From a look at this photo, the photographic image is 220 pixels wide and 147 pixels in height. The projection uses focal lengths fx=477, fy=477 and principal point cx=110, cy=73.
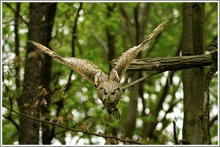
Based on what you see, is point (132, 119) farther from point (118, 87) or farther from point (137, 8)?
point (118, 87)

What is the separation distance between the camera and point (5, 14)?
11.5m

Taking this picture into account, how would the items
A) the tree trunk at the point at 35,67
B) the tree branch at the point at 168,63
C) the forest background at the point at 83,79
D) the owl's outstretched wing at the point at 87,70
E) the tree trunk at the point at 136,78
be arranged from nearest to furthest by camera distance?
the owl's outstretched wing at the point at 87,70
the tree branch at the point at 168,63
the forest background at the point at 83,79
the tree trunk at the point at 35,67
the tree trunk at the point at 136,78

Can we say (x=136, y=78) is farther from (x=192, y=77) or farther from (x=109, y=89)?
(x=109, y=89)

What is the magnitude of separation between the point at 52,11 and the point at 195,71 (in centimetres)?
398

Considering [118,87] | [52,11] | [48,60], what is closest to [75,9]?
[52,11]

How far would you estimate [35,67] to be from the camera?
10.2 meters

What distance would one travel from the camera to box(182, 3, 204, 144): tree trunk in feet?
26.5

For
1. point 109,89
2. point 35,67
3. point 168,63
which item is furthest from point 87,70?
point 35,67

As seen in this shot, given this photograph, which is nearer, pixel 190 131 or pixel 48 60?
pixel 190 131

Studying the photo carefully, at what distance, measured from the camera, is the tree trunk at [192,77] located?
8070 mm

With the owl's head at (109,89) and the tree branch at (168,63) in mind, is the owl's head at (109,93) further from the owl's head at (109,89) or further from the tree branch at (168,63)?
the tree branch at (168,63)

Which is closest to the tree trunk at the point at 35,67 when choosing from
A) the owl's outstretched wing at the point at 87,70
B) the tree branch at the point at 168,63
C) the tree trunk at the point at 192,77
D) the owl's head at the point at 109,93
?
the tree trunk at the point at 192,77

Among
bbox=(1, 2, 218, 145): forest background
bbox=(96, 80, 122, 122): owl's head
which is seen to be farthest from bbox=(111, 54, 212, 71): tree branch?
bbox=(96, 80, 122, 122): owl's head

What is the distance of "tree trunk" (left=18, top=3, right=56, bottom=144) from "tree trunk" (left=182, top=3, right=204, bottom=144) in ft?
9.39
